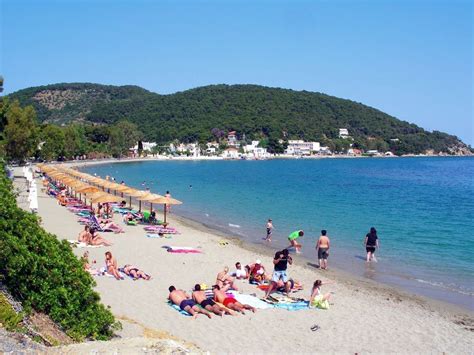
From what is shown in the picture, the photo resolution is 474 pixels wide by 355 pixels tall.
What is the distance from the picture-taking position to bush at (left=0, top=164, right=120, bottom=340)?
7.01 m

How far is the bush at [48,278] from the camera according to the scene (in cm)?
701

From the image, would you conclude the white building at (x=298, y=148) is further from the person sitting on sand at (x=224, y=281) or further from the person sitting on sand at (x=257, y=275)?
the person sitting on sand at (x=224, y=281)

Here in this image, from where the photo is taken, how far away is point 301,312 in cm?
1120

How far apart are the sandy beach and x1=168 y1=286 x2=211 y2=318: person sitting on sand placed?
19cm

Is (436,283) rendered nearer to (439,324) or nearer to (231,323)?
(439,324)

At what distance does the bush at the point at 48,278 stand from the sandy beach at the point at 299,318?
223 centimetres

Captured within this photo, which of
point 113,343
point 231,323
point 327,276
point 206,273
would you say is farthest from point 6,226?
point 327,276

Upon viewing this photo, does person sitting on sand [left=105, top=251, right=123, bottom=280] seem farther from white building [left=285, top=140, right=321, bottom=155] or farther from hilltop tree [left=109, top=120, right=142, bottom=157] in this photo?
white building [left=285, top=140, right=321, bottom=155]

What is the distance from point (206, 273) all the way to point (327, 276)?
3842 millimetres

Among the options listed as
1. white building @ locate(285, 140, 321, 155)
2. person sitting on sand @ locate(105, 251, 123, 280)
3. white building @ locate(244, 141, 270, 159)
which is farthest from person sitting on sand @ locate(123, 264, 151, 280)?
white building @ locate(285, 140, 321, 155)

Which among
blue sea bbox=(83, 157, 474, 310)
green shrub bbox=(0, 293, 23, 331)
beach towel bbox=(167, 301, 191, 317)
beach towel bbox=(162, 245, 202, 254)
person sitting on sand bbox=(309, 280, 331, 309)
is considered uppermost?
green shrub bbox=(0, 293, 23, 331)

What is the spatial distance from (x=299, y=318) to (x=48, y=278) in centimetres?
565

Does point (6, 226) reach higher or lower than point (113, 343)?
higher

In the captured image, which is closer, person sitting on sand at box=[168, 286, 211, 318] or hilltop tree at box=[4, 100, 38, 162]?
person sitting on sand at box=[168, 286, 211, 318]
